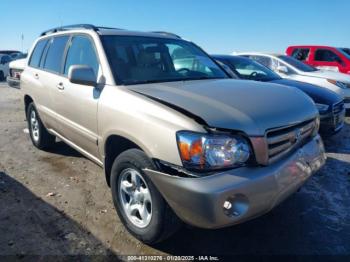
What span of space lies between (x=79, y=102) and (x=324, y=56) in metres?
11.7

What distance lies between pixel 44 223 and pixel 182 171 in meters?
1.72

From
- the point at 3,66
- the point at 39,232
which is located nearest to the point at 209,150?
the point at 39,232

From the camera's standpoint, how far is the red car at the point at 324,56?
1265 centimetres

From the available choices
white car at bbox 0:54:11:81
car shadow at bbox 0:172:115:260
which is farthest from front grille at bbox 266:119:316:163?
white car at bbox 0:54:11:81

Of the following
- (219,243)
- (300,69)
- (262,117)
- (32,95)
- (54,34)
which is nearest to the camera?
(262,117)

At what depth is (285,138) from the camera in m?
2.78

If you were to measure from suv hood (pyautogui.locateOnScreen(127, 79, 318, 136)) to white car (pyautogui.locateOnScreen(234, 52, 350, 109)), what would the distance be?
19.1 feet

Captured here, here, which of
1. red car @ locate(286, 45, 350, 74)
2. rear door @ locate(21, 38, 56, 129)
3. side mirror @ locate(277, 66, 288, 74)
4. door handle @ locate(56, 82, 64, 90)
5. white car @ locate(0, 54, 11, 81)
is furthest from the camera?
white car @ locate(0, 54, 11, 81)

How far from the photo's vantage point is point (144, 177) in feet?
9.18

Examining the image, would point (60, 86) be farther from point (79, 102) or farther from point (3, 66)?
point (3, 66)

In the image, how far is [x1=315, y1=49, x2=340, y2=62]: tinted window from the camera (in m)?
12.9

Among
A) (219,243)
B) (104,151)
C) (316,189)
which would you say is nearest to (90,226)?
(104,151)

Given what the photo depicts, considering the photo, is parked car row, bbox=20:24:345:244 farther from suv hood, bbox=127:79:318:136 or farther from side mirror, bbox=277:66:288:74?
side mirror, bbox=277:66:288:74

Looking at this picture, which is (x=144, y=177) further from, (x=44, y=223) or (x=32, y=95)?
(x=32, y=95)
